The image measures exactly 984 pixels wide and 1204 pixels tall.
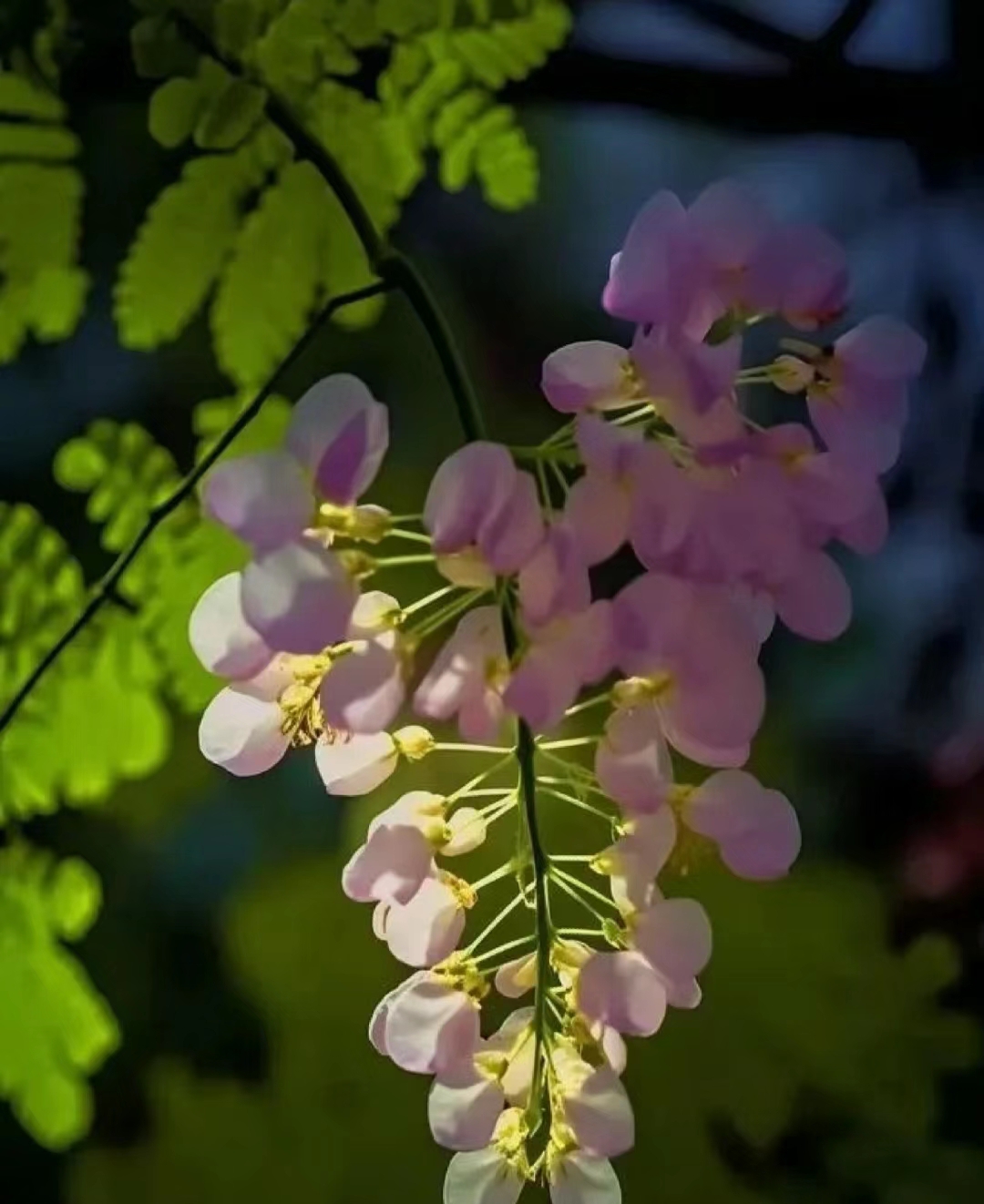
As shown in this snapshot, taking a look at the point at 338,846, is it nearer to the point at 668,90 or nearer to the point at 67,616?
the point at 67,616

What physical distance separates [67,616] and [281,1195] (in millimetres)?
389

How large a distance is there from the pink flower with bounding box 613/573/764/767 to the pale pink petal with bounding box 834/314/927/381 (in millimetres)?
152

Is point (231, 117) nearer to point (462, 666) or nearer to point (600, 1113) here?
point (462, 666)

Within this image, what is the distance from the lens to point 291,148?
961mm

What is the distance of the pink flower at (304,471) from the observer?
2.52 feet

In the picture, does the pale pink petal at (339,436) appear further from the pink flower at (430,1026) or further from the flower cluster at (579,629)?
the pink flower at (430,1026)

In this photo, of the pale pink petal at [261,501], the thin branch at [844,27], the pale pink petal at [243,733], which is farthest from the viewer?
the thin branch at [844,27]

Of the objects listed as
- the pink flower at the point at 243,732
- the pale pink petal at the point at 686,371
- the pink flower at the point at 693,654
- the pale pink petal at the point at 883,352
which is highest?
the pale pink petal at the point at 686,371

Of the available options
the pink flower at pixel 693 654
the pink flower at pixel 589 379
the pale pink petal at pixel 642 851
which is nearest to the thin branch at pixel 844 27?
the pink flower at pixel 589 379

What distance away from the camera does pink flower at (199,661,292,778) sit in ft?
2.86

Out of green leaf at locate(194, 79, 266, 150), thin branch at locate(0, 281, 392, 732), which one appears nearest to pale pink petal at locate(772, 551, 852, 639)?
thin branch at locate(0, 281, 392, 732)

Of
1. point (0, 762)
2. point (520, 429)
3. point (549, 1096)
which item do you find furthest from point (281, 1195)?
point (520, 429)

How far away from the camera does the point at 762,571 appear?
84 centimetres

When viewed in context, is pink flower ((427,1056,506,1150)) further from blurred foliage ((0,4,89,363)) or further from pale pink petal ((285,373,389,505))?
blurred foliage ((0,4,89,363))
